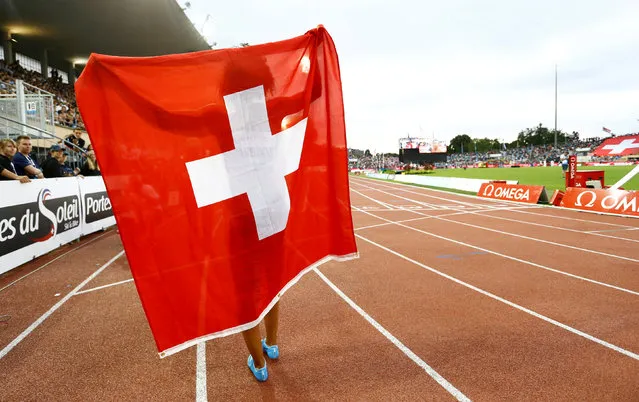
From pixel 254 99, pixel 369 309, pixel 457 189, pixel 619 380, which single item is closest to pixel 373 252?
pixel 369 309

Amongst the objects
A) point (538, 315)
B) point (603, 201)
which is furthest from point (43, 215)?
point (603, 201)

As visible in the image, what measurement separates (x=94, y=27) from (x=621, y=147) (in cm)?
8065

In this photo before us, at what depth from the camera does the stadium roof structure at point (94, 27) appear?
72.0 feet

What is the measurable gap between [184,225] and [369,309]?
285 cm

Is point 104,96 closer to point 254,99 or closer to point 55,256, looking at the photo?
point 254,99

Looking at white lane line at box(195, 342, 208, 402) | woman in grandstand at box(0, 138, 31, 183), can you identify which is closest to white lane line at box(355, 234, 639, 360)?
white lane line at box(195, 342, 208, 402)

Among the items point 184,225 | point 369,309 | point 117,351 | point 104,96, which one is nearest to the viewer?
→ point 104,96

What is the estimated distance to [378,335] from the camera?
3961 mm

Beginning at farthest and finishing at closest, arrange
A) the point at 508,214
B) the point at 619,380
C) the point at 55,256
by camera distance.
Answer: the point at 508,214
the point at 55,256
the point at 619,380

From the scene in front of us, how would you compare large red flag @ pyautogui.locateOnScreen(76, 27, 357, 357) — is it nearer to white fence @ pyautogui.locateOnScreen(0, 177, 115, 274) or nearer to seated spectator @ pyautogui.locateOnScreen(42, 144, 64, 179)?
white fence @ pyautogui.locateOnScreen(0, 177, 115, 274)

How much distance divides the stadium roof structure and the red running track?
20.6 meters

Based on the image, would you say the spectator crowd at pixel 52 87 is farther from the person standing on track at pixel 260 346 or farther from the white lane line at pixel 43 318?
the person standing on track at pixel 260 346

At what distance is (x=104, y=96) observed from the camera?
243 centimetres

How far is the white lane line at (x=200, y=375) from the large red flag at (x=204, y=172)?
2.22 feet
